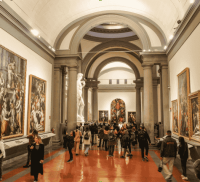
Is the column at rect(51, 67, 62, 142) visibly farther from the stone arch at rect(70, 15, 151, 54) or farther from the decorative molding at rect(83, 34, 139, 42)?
the decorative molding at rect(83, 34, 139, 42)

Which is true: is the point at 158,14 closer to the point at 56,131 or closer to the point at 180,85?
the point at 180,85

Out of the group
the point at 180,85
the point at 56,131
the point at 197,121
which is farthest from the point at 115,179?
the point at 56,131

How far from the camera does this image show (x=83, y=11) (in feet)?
41.4

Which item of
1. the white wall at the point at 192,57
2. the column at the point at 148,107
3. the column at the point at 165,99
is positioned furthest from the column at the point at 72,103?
the white wall at the point at 192,57

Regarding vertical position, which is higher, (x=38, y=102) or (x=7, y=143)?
(x=38, y=102)

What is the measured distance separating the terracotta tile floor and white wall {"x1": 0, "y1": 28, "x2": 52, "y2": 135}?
9.19 feet

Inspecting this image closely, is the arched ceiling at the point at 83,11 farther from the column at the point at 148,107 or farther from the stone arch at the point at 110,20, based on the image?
the column at the point at 148,107

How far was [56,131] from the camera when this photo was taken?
42.2 feet

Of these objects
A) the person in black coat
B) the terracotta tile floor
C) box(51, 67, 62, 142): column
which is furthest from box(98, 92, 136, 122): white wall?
the person in black coat

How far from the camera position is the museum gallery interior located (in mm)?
7266

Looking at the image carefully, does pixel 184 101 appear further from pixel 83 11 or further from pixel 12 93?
pixel 83 11

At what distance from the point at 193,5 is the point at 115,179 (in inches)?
263

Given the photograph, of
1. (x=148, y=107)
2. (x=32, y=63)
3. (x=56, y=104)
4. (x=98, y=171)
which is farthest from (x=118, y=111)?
(x=98, y=171)

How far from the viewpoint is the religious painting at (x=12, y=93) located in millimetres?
7445
